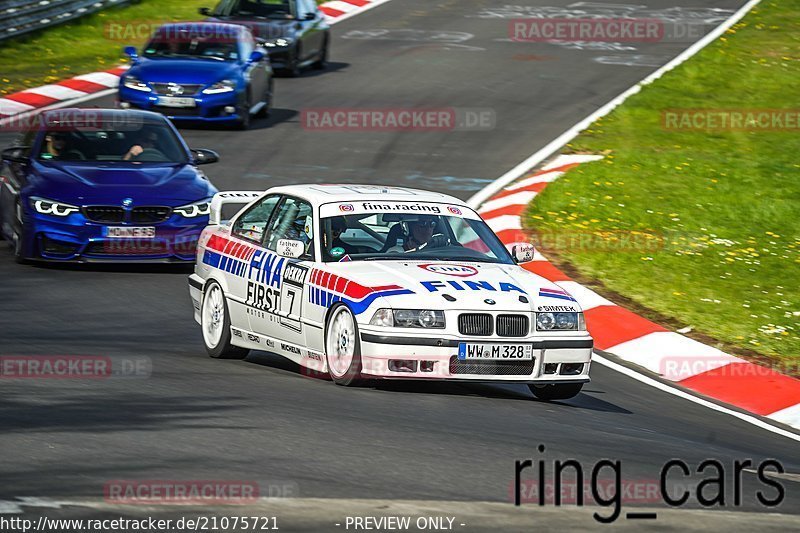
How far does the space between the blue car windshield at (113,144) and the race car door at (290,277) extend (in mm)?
4932

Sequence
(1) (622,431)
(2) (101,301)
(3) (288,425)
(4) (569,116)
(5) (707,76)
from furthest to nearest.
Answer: (5) (707,76), (4) (569,116), (2) (101,301), (1) (622,431), (3) (288,425)

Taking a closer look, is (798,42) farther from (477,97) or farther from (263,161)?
(263,161)

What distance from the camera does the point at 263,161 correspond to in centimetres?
2127

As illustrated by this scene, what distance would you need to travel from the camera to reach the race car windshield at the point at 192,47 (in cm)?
2400

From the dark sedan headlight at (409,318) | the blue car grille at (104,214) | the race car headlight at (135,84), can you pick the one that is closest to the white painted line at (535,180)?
the race car headlight at (135,84)

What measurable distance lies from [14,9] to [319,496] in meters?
25.0

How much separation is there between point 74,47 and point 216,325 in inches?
769

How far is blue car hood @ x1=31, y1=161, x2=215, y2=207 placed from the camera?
15.3 meters

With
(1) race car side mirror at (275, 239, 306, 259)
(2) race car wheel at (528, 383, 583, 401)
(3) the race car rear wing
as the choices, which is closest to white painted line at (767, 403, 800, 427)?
(2) race car wheel at (528, 383, 583, 401)

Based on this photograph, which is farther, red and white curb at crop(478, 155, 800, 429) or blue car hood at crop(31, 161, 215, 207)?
blue car hood at crop(31, 161, 215, 207)

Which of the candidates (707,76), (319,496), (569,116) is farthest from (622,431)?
(707,76)

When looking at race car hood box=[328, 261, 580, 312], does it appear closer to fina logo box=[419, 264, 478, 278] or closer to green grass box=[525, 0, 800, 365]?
fina logo box=[419, 264, 478, 278]

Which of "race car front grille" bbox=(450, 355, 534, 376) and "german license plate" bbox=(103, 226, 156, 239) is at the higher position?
"race car front grille" bbox=(450, 355, 534, 376)

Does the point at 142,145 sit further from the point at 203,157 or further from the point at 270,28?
the point at 270,28
